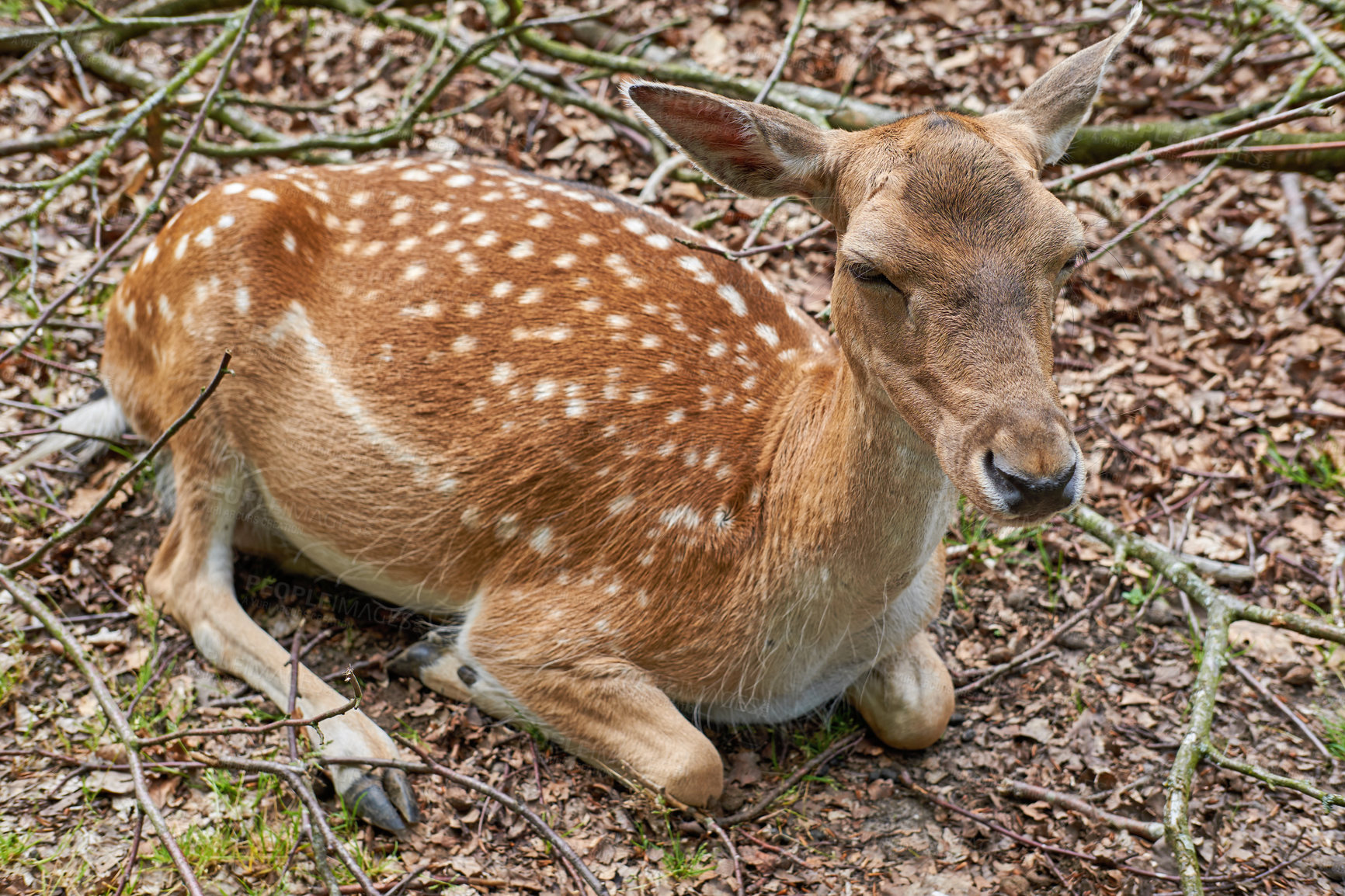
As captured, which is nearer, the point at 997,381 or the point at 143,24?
the point at 997,381

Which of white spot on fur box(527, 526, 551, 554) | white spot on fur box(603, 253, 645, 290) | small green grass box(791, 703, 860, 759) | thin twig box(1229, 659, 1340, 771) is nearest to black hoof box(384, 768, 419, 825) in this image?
white spot on fur box(527, 526, 551, 554)

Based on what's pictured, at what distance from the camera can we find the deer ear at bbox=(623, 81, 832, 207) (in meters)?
2.72

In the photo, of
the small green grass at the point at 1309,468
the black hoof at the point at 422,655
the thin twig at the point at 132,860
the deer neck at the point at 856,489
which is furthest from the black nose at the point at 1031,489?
the small green grass at the point at 1309,468

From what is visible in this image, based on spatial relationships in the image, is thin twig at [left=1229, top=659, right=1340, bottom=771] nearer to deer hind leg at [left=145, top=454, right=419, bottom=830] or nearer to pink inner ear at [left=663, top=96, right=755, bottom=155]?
pink inner ear at [left=663, top=96, right=755, bottom=155]

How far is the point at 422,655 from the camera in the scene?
3.75 meters

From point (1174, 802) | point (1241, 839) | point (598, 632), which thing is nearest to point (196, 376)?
point (598, 632)

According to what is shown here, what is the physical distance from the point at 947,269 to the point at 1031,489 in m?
0.55

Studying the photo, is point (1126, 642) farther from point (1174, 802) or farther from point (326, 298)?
point (326, 298)

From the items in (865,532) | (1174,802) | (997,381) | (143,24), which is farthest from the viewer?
(143,24)

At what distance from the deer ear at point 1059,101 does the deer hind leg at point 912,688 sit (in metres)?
1.35

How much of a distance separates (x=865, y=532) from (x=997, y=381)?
0.75m

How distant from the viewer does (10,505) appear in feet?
13.7

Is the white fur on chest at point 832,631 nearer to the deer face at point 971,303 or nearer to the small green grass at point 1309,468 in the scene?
the deer face at point 971,303

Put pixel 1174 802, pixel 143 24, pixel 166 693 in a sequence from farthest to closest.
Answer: pixel 143 24, pixel 166 693, pixel 1174 802
